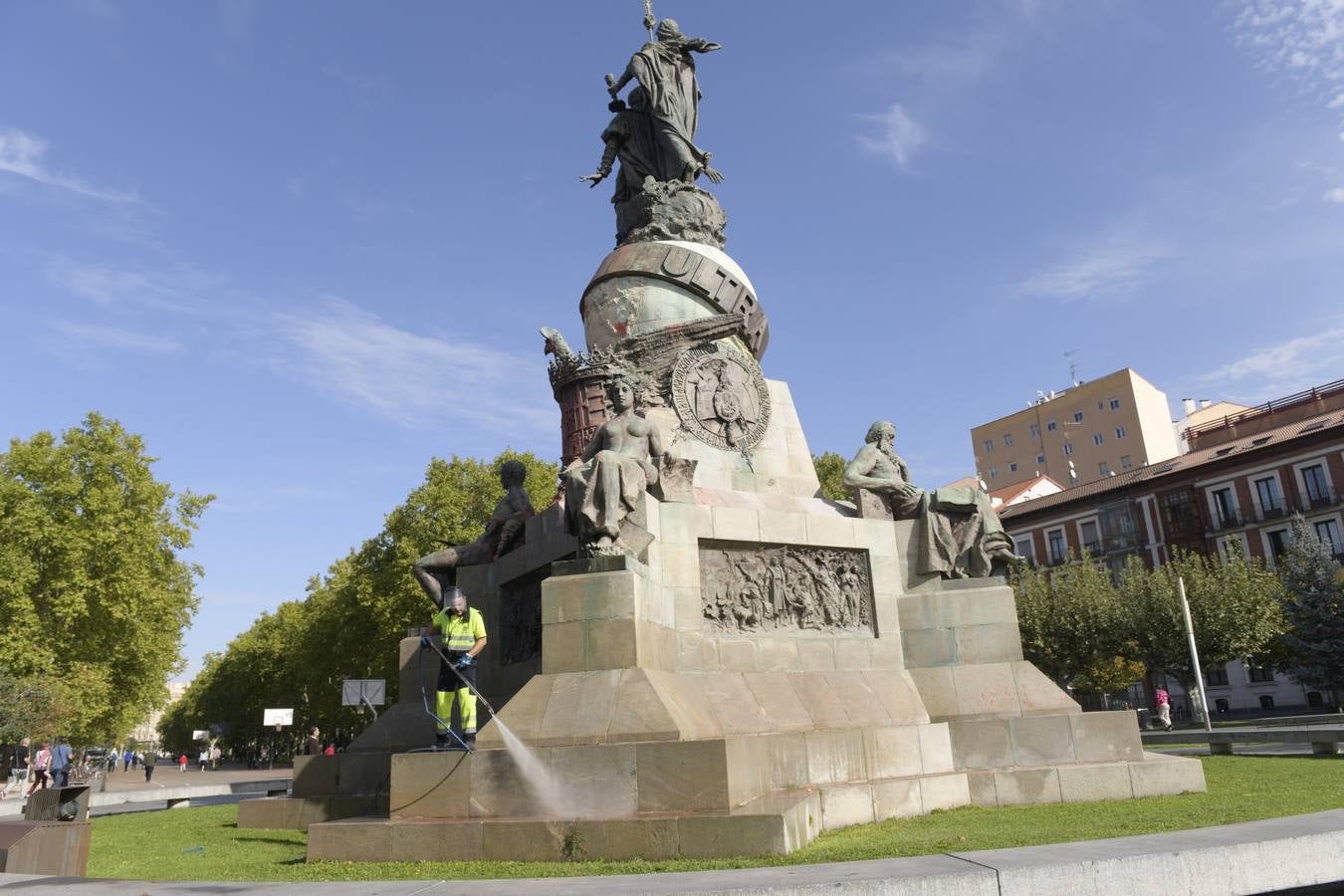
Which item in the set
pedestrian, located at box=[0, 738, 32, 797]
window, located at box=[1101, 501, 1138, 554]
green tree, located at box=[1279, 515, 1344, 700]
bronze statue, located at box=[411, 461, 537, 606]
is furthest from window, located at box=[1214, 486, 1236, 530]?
pedestrian, located at box=[0, 738, 32, 797]

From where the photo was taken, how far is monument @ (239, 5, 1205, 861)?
26.5ft

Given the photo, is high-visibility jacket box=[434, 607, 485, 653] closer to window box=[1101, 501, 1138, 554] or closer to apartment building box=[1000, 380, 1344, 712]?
apartment building box=[1000, 380, 1344, 712]

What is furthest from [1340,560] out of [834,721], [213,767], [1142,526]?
[213,767]

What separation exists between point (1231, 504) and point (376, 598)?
44.2m

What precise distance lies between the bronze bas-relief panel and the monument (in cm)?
3

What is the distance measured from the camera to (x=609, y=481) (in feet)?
34.3

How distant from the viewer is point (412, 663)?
13.9m

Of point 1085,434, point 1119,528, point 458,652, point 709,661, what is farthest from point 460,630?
point 1085,434

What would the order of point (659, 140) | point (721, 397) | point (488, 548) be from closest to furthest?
point (488, 548) → point (721, 397) → point (659, 140)

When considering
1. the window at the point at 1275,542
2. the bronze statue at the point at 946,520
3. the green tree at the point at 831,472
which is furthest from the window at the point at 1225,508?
the bronze statue at the point at 946,520

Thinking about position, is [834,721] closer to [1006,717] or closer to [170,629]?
[1006,717]

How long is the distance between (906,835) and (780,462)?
24.0 ft

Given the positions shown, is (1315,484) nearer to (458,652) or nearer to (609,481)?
(609,481)

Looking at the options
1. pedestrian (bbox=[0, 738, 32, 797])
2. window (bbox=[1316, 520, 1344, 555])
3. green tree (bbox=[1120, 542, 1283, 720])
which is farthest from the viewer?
Answer: window (bbox=[1316, 520, 1344, 555])
